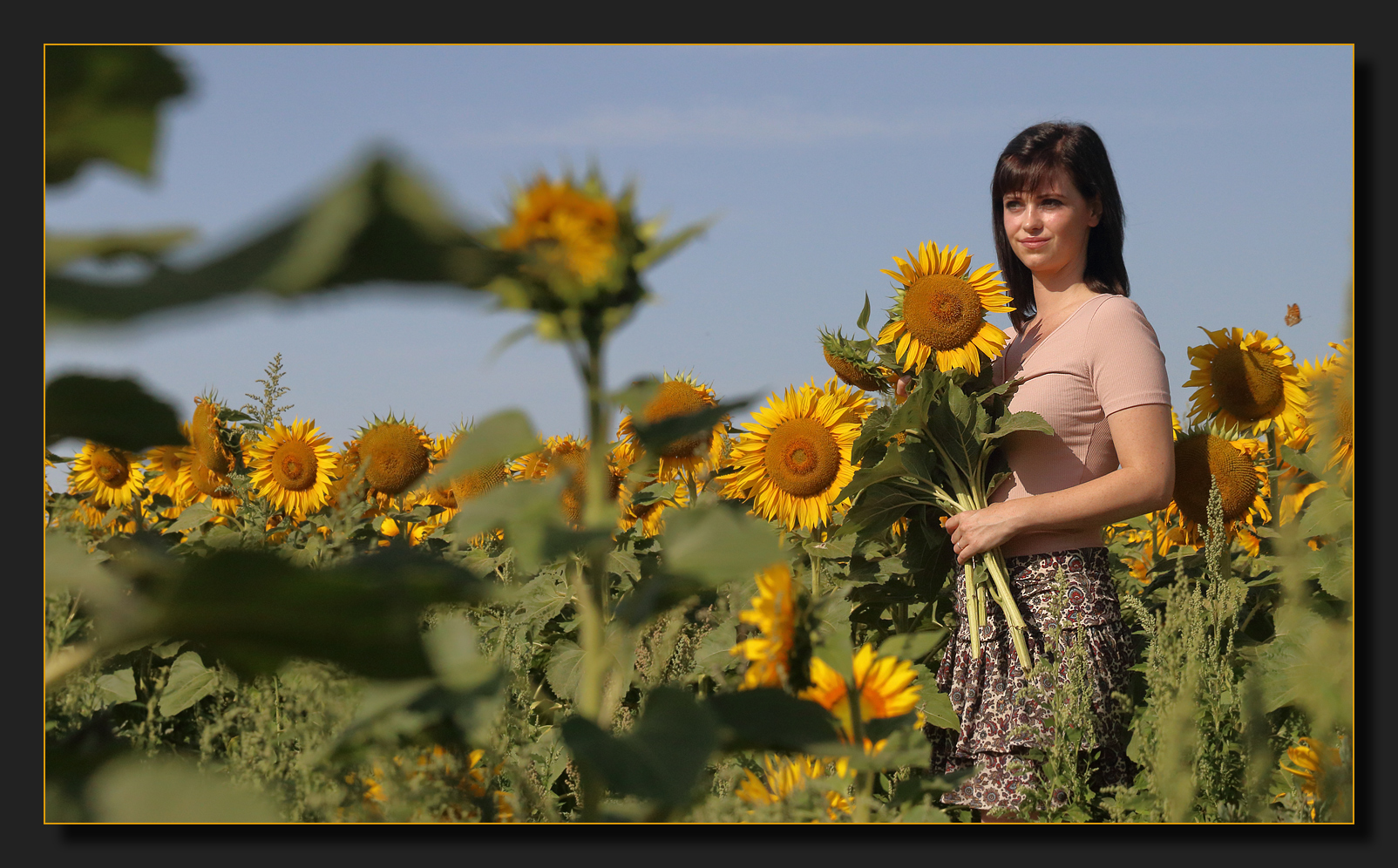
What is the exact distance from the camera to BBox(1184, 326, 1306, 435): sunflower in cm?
329

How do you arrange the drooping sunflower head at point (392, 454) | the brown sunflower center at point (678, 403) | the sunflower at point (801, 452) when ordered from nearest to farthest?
the sunflower at point (801, 452), the brown sunflower center at point (678, 403), the drooping sunflower head at point (392, 454)

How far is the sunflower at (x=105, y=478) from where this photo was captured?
180 inches

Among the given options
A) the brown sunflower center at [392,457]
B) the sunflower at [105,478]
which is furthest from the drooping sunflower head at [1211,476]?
the sunflower at [105,478]

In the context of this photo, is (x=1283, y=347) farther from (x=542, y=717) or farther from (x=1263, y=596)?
(x=542, y=717)

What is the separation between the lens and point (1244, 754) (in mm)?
1943

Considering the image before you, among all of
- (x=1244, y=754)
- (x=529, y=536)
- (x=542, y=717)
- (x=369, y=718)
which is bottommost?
(x=542, y=717)

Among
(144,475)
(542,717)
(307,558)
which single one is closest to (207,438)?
Answer: (144,475)

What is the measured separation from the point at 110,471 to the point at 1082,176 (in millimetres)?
4336

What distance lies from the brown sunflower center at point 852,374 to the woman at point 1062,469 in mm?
352

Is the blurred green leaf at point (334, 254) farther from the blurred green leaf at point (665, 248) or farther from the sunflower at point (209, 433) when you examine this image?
the sunflower at point (209, 433)

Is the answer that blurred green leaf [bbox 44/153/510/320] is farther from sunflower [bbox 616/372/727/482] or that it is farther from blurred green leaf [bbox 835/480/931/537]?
sunflower [bbox 616/372/727/482]

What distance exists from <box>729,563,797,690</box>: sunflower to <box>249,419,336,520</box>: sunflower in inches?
153

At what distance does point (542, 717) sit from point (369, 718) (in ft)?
A: 8.79

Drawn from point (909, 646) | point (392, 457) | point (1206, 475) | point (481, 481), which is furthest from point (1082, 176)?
point (392, 457)
